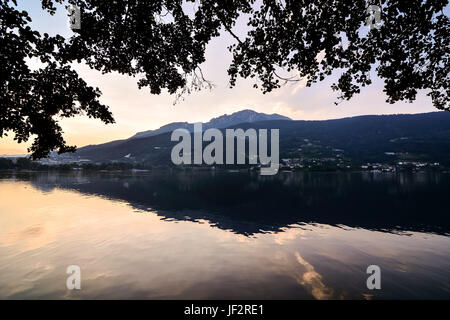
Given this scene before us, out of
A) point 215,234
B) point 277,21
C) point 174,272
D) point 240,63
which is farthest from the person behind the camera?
point 215,234

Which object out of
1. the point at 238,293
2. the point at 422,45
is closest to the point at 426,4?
the point at 422,45

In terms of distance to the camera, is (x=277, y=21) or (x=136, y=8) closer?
(x=136, y=8)

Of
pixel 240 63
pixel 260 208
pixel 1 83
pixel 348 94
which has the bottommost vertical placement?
pixel 260 208

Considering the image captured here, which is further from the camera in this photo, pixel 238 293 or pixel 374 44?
pixel 238 293

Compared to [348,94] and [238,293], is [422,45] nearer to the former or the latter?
[348,94]

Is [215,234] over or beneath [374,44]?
beneath

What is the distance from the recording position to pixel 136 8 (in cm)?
1284

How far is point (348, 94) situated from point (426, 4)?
18.7 feet

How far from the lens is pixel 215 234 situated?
32.5m

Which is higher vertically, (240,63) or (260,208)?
(240,63)

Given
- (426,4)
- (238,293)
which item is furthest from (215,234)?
(426,4)
